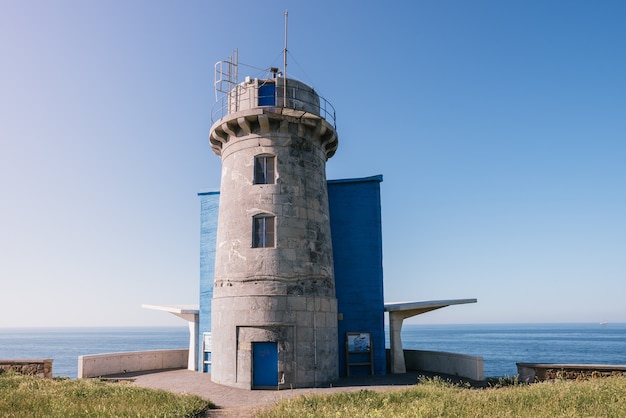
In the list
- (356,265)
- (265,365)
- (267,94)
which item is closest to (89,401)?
A: (265,365)

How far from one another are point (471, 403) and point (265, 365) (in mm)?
8557

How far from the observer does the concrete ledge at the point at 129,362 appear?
73.7 ft

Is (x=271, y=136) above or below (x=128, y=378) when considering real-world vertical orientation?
above

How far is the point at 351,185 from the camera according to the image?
25.0 metres

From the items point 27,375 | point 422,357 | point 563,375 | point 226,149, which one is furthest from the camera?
point 422,357

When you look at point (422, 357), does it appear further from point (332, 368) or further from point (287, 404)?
point (287, 404)

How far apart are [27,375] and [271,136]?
1402 cm

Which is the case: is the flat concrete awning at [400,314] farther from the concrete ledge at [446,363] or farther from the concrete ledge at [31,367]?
the concrete ledge at [31,367]

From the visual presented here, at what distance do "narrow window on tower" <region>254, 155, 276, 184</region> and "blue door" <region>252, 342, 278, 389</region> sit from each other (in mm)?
6638

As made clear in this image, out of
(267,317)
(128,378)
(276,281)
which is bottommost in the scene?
(128,378)

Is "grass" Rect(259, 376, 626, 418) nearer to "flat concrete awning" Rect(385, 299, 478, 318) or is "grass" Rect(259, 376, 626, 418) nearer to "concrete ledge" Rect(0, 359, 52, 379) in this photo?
"flat concrete awning" Rect(385, 299, 478, 318)

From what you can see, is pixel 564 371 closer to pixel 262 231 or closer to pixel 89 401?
pixel 262 231

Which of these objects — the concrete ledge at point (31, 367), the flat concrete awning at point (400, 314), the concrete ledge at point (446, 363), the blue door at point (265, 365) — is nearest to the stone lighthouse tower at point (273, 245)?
the blue door at point (265, 365)

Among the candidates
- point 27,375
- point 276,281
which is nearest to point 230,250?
point 276,281
